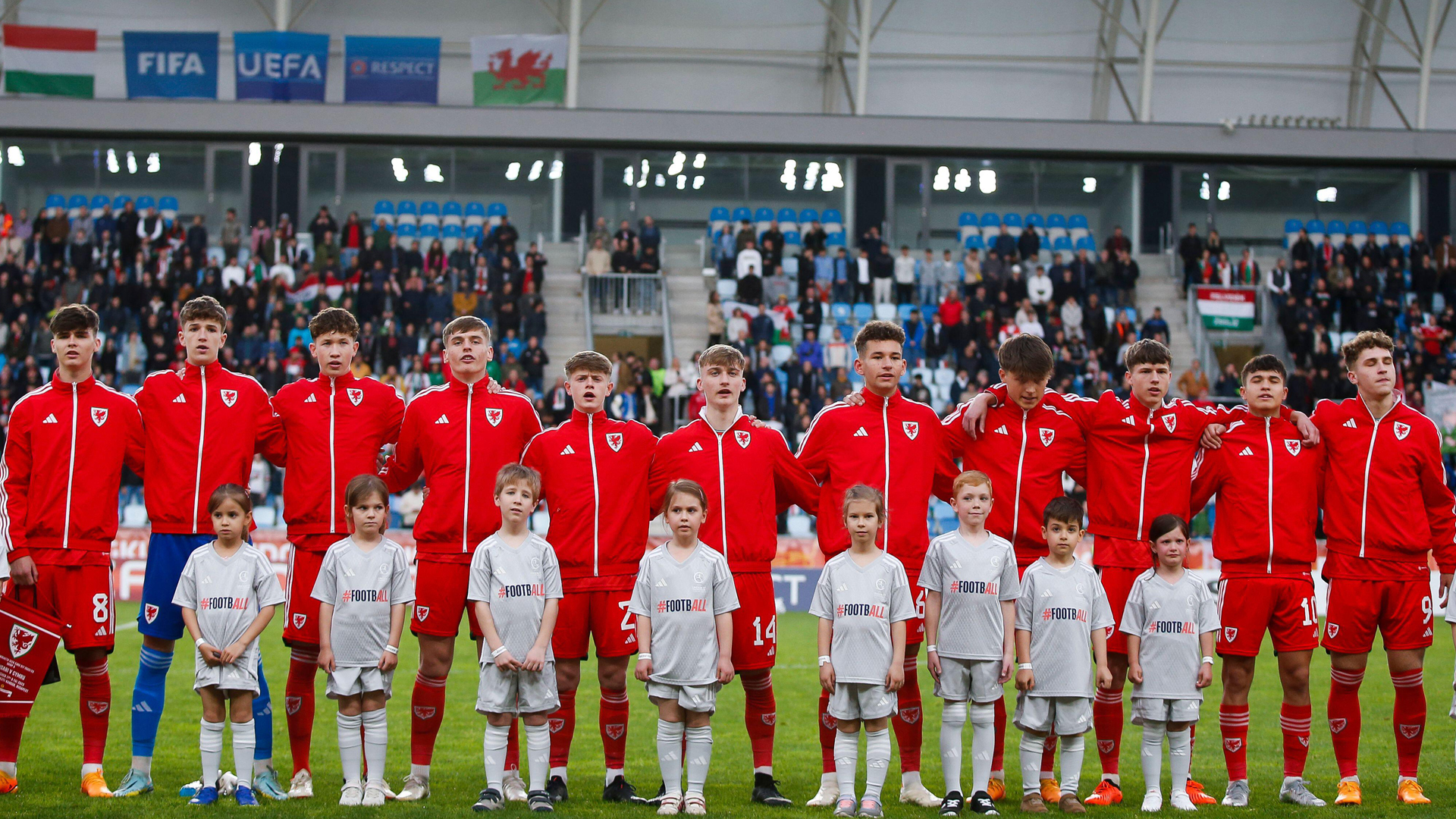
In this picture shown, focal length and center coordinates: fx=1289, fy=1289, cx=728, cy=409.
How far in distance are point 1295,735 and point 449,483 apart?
4.63m

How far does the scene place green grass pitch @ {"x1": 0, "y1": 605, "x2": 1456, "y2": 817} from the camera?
6.32 meters

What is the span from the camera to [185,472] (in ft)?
22.0

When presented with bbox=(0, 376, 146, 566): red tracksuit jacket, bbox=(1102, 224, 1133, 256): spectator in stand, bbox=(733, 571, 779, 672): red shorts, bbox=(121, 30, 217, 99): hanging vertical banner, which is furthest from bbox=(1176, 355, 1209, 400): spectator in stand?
bbox=(121, 30, 217, 99): hanging vertical banner

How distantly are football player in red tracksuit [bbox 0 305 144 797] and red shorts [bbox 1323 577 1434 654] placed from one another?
6.44 metres

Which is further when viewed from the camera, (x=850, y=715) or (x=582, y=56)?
(x=582, y=56)

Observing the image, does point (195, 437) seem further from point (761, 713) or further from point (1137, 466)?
point (1137, 466)

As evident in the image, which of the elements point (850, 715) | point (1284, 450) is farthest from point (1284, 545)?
point (850, 715)

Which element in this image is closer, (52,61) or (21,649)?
(21,649)

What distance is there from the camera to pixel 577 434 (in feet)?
22.3

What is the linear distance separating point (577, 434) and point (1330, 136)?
26.7 metres

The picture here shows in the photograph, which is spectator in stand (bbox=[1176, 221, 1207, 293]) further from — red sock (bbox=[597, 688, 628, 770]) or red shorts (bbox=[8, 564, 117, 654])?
red shorts (bbox=[8, 564, 117, 654])

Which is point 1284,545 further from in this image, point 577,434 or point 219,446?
point 219,446

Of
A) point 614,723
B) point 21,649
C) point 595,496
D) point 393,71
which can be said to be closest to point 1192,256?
point 393,71

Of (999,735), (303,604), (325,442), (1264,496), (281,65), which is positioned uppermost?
(281,65)
